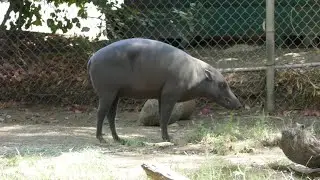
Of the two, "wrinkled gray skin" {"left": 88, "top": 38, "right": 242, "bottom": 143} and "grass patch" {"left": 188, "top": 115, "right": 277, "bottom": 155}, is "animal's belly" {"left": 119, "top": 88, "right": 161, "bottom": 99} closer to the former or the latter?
"wrinkled gray skin" {"left": 88, "top": 38, "right": 242, "bottom": 143}

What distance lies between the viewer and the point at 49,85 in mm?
7703

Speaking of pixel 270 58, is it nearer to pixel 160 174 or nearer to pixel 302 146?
pixel 302 146

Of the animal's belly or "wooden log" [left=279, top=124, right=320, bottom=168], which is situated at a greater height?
the animal's belly

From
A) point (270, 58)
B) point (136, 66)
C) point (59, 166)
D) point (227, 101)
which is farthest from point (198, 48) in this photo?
point (59, 166)

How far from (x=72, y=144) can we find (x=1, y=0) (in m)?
3.15

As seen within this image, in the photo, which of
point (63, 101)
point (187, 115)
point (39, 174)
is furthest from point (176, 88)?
point (63, 101)

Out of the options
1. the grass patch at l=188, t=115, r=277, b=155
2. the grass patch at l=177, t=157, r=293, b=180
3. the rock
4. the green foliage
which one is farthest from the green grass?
the green foliage

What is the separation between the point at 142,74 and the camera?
5.49 m

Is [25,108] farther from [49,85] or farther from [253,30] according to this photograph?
[253,30]

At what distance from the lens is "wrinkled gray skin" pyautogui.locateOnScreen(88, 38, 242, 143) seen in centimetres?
544

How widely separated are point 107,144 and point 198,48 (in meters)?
3.09

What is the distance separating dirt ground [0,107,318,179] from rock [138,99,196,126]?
86 millimetres

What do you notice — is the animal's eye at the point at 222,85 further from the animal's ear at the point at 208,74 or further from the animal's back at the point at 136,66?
the animal's back at the point at 136,66

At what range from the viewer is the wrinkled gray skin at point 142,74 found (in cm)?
544
